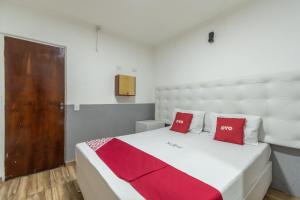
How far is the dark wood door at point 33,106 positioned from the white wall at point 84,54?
9 cm

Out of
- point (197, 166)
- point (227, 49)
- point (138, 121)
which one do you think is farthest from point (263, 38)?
point (138, 121)

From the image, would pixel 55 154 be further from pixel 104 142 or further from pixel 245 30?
pixel 245 30

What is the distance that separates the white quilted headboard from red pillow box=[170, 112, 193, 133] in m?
0.30

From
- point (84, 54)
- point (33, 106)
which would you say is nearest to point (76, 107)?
point (33, 106)

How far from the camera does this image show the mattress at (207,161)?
3.32 ft

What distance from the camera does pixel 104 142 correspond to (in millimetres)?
1868

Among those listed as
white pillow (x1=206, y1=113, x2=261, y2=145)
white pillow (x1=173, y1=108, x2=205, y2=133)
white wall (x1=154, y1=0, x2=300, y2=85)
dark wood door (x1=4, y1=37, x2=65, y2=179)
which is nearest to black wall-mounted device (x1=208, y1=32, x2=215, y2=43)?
white wall (x1=154, y1=0, x2=300, y2=85)

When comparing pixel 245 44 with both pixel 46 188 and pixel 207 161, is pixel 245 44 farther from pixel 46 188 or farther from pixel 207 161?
pixel 46 188

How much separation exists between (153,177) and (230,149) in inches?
43.5

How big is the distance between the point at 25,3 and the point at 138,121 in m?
2.79

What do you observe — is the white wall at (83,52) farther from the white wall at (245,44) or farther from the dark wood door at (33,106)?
the white wall at (245,44)

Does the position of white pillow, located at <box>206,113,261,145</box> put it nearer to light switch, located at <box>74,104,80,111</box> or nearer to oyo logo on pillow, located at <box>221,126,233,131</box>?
oyo logo on pillow, located at <box>221,126,233,131</box>

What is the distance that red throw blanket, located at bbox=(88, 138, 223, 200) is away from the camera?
2.89 ft

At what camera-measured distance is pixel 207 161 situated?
53.9 inches
